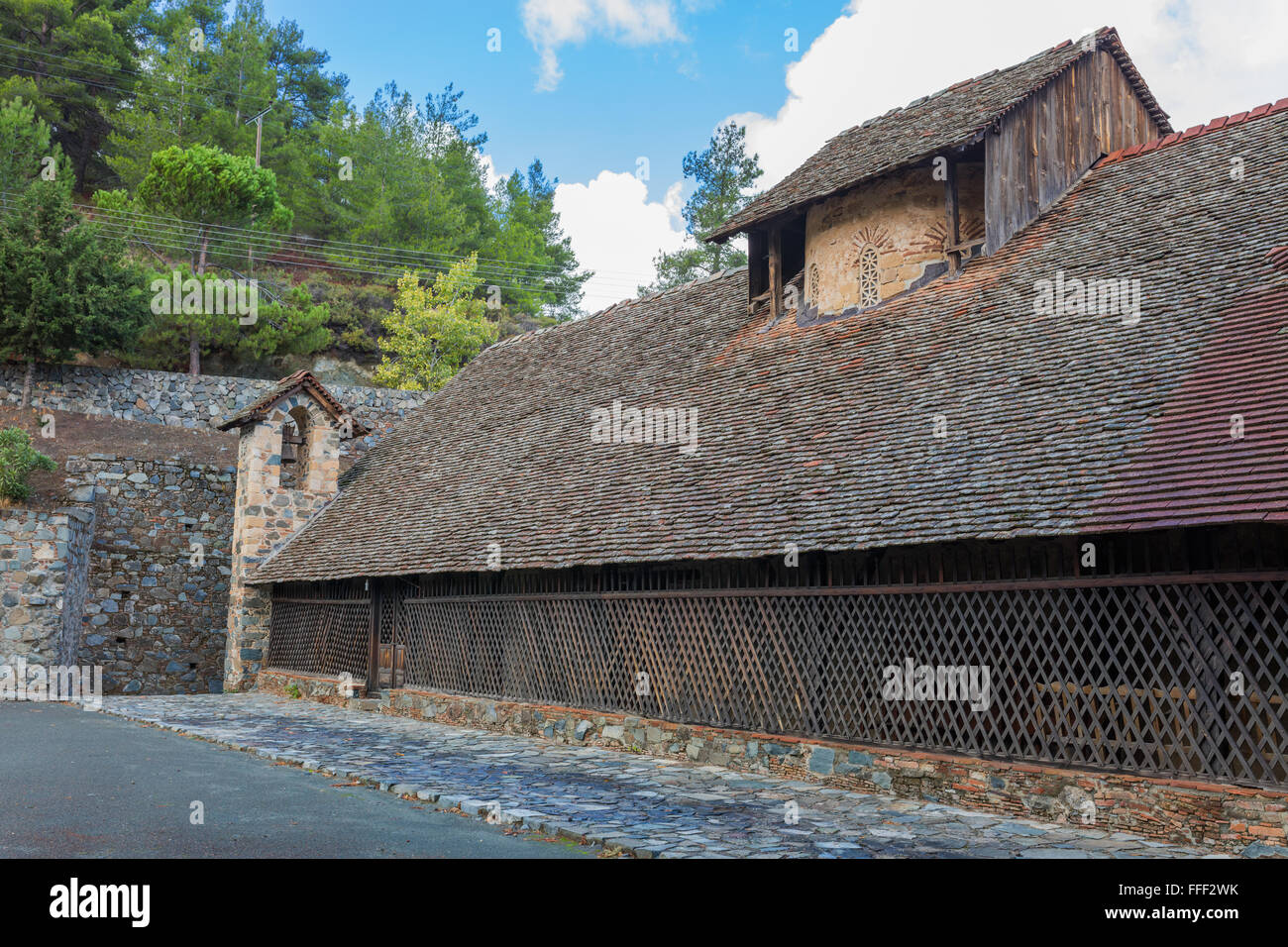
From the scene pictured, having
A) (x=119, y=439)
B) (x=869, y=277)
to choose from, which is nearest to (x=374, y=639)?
(x=869, y=277)

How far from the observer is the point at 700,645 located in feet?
39.1

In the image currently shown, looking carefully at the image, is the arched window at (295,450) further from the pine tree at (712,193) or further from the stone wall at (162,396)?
the pine tree at (712,193)

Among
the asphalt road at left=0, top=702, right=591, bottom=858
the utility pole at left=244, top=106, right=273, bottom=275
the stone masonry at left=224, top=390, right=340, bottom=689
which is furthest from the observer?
the utility pole at left=244, top=106, right=273, bottom=275

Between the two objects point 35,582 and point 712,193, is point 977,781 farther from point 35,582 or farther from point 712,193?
point 712,193

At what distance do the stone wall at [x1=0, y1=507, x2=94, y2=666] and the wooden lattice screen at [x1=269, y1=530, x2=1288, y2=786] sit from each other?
917 cm

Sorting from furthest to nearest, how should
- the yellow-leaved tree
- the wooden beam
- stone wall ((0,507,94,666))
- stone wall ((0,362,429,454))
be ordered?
the yellow-leaved tree, stone wall ((0,362,429,454)), stone wall ((0,507,94,666)), the wooden beam

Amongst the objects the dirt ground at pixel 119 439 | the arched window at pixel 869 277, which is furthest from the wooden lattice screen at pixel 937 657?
the dirt ground at pixel 119 439

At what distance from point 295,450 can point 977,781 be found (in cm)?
1804

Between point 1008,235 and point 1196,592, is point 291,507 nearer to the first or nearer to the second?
point 1008,235

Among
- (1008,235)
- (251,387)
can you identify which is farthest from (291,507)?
(1008,235)

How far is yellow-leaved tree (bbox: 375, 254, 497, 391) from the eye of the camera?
35188 mm

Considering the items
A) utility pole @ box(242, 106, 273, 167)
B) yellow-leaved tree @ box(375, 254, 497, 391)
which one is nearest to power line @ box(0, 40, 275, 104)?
utility pole @ box(242, 106, 273, 167)

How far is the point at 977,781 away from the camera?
9.02 metres

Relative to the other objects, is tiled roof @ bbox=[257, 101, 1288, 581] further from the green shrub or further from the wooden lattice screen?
the green shrub
